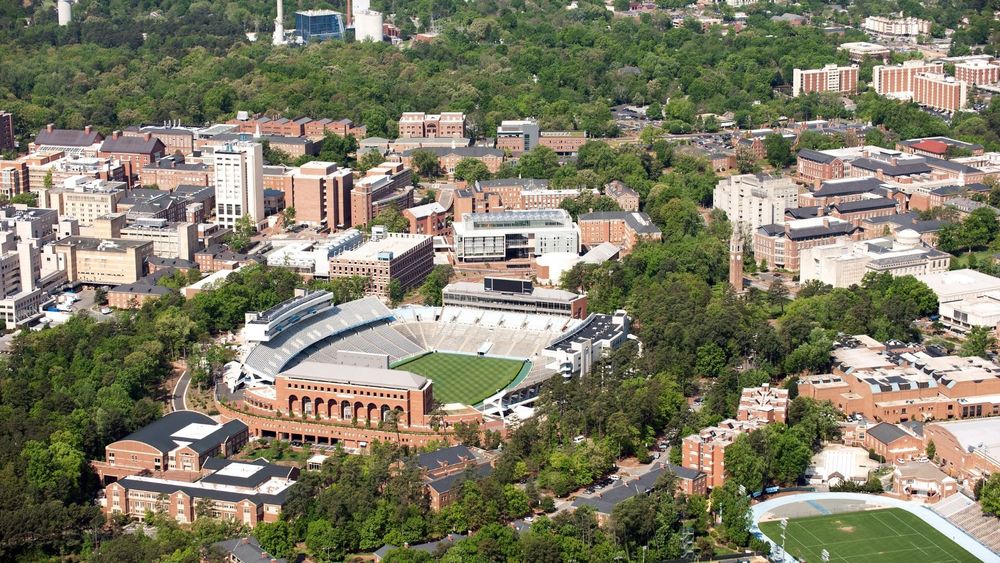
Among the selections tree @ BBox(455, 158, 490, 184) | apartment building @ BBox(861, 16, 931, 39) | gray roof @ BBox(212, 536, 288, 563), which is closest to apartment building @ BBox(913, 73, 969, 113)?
apartment building @ BBox(861, 16, 931, 39)

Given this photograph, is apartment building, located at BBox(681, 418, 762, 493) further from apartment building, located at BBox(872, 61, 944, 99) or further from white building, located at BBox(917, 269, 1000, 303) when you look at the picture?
apartment building, located at BBox(872, 61, 944, 99)

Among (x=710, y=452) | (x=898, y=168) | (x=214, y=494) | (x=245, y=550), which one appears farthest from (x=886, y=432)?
(x=898, y=168)

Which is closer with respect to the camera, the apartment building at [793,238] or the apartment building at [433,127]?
the apartment building at [793,238]

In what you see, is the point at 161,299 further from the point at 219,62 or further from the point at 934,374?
the point at 219,62

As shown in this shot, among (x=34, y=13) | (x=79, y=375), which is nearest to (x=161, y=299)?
(x=79, y=375)

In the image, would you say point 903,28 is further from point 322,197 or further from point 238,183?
point 238,183

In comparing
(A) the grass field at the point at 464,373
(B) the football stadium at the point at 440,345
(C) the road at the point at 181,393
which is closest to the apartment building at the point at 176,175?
(B) the football stadium at the point at 440,345

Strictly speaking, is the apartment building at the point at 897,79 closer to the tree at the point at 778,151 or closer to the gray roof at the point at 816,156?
the tree at the point at 778,151
